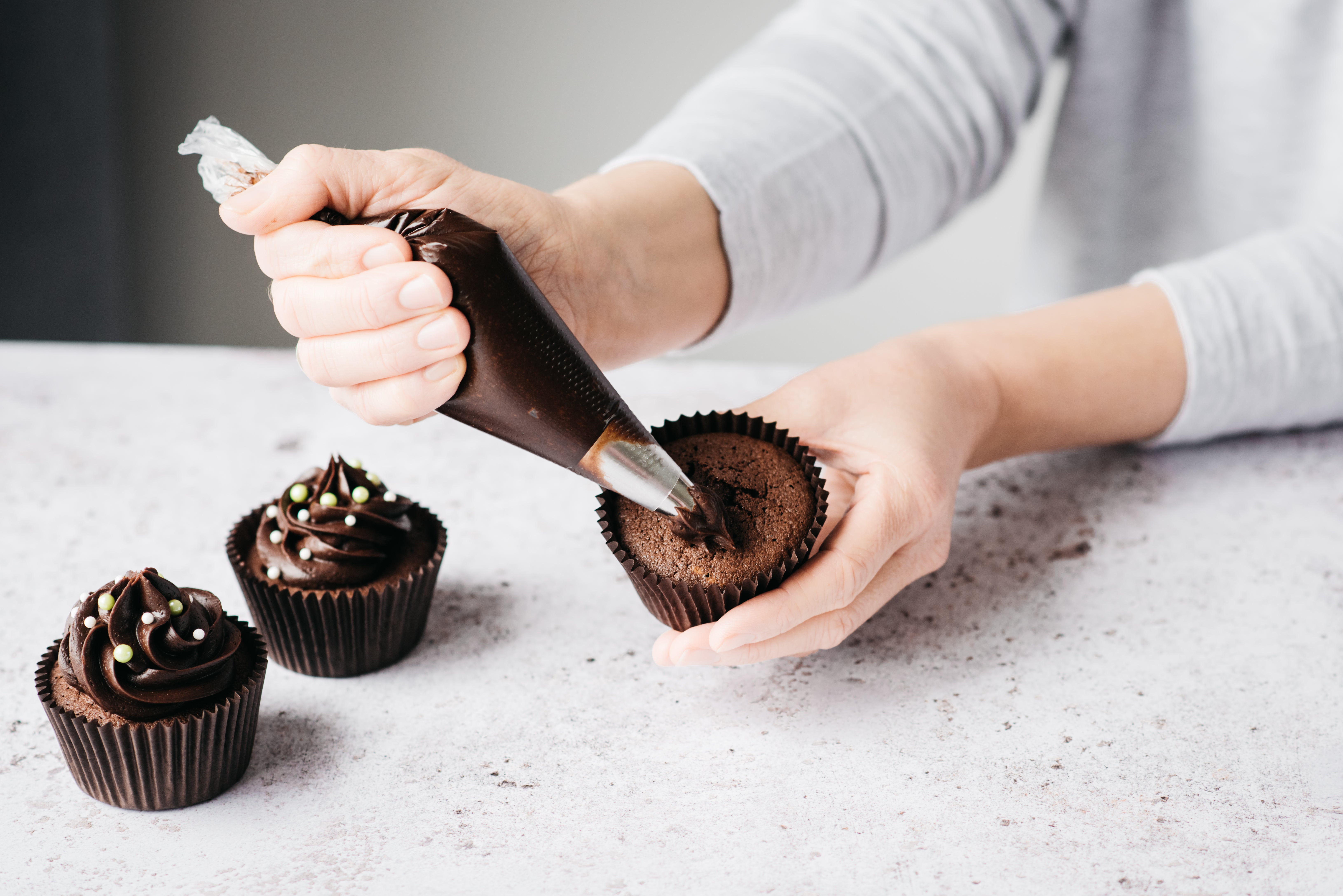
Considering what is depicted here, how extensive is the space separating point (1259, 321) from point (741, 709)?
1.26m

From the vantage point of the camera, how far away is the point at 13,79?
3.56 meters

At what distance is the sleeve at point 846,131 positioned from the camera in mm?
1882

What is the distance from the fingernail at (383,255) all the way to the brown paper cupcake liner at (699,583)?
44cm

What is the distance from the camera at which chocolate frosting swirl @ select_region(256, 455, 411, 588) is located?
149 cm

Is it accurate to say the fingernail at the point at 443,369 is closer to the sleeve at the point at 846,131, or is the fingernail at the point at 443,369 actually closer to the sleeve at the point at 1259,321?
the sleeve at the point at 846,131

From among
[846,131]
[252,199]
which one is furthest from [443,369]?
[846,131]

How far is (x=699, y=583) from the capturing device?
1326mm

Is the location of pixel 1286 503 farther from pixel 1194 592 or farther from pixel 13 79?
pixel 13 79

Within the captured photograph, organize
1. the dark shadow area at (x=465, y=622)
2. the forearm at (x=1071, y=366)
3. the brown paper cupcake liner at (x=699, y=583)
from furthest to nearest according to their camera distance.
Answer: the forearm at (x=1071, y=366)
the dark shadow area at (x=465, y=622)
the brown paper cupcake liner at (x=699, y=583)

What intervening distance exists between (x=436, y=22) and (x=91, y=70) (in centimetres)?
138

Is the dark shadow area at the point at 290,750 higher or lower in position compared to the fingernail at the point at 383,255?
lower

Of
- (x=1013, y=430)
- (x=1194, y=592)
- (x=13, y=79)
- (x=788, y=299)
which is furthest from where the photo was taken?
(x=13, y=79)

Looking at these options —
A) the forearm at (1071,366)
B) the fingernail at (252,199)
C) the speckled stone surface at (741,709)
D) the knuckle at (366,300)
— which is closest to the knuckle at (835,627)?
the speckled stone surface at (741,709)

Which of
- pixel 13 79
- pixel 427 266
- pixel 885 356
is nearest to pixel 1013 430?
pixel 885 356
